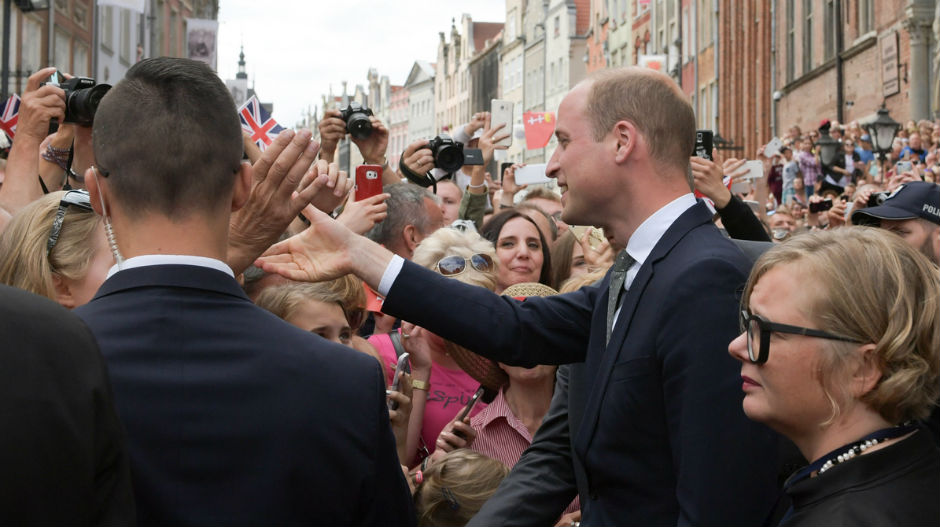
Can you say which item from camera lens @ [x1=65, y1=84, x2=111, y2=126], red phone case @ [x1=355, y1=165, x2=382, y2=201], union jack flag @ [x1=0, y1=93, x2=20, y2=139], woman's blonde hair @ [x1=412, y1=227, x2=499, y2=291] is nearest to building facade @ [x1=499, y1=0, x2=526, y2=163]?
union jack flag @ [x1=0, y1=93, x2=20, y2=139]

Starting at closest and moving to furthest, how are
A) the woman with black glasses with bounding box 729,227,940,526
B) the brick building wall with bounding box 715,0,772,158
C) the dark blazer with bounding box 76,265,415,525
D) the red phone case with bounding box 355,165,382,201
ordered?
1. the dark blazer with bounding box 76,265,415,525
2. the woman with black glasses with bounding box 729,227,940,526
3. the red phone case with bounding box 355,165,382,201
4. the brick building wall with bounding box 715,0,772,158

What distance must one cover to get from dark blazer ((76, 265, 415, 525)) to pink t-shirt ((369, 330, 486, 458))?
2.59 metres

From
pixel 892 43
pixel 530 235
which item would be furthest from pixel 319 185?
pixel 892 43

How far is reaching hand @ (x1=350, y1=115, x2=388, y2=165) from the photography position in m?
6.65

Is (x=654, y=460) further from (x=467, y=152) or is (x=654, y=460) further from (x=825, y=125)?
(x=825, y=125)

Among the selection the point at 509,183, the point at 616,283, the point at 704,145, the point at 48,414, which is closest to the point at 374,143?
the point at 704,145

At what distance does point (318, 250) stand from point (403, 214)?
3.12 metres

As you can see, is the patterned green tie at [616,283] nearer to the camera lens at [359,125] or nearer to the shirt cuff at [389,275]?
the shirt cuff at [389,275]

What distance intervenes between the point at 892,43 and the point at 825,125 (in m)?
8.72

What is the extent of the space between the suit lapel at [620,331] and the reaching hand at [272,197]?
2.96ft

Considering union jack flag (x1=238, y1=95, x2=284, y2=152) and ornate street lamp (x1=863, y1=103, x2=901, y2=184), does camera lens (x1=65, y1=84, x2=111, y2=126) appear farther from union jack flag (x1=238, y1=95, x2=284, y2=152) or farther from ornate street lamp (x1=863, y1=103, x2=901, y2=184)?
ornate street lamp (x1=863, y1=103, x2=901, y2=184)

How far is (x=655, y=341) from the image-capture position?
10.2ft

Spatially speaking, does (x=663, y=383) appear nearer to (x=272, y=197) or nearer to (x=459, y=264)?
(x=272, y=197)

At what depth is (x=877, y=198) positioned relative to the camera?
6.28 metres
